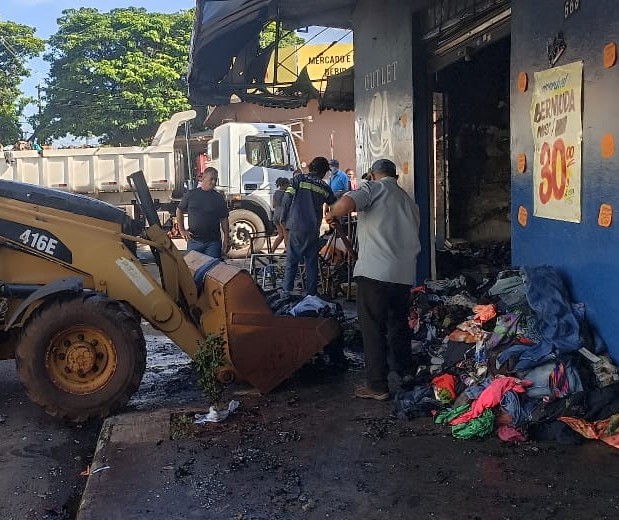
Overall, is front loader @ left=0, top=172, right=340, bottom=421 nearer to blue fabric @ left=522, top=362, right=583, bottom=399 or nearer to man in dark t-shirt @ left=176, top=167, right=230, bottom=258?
blue fabric @ left=522, top=362, right=583, bottom=399

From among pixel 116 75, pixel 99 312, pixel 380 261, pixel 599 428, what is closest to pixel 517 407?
pixel 599 428

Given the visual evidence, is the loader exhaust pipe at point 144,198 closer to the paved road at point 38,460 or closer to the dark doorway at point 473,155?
the paved road at point 38,460

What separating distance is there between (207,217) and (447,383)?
4519 mm

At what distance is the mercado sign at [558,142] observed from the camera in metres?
4.88

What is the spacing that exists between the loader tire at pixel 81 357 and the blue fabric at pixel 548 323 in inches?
102

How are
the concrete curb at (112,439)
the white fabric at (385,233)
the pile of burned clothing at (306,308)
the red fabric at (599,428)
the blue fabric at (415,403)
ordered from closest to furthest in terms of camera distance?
the concrete curb at (112,439), the red fabric at (599,428), the blue fabric at (415,403), the white fabric at (385,233), the pile of burned clothing at (306,308)

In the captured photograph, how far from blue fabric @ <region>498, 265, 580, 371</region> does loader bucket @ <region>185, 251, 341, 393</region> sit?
145cm

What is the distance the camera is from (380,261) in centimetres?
536

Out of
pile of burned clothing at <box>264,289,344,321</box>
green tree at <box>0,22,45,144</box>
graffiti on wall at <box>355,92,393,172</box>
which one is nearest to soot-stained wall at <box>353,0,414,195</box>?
graffiti on wall at <box>355,92,393,172</box>

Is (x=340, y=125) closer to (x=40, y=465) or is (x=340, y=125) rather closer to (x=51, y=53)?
(x=51, y=53)

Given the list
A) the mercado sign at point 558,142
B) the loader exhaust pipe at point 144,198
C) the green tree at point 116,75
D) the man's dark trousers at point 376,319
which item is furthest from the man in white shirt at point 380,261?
the green tree at point 116,75

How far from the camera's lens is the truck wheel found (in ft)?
53.9

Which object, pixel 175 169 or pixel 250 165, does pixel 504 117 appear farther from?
pixel 175 169

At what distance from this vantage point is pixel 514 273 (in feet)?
18.9
